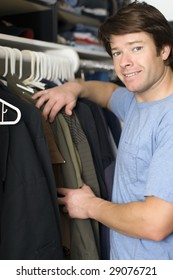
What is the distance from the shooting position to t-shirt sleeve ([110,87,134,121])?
1.39 meters

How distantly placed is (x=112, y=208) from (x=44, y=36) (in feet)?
3.12

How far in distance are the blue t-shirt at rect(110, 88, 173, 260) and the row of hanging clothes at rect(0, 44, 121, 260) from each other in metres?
0.10

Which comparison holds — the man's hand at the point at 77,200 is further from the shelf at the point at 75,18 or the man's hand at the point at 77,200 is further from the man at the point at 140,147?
the shelf at the point at 75,18

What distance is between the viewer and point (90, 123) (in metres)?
1.30

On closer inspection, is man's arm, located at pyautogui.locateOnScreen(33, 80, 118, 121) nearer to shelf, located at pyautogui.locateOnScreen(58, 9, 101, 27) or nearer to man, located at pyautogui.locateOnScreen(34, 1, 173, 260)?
man, located at pyautogui.locateOnScreen(34, 1, 173, 260)

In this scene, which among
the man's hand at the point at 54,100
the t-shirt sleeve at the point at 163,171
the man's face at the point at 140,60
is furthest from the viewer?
the man's hand at the point at 54,100

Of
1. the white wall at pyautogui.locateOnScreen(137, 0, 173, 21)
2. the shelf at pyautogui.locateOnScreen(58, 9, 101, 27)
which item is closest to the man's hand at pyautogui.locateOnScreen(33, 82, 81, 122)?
the shelf at pyautogui.locateOnScreen(58, 9, 101, 27)

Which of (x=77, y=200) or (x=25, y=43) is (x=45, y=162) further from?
(x=25, y=43)

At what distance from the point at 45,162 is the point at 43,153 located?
0.09ft

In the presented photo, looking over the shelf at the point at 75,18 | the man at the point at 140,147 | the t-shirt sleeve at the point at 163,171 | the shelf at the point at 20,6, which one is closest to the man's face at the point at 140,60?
the man at the point at 140,147

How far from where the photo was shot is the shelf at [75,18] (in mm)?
1807

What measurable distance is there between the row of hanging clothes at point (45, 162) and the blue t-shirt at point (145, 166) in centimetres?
10
